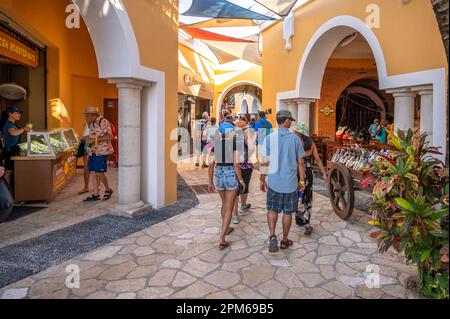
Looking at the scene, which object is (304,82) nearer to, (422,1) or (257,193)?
(257,193)

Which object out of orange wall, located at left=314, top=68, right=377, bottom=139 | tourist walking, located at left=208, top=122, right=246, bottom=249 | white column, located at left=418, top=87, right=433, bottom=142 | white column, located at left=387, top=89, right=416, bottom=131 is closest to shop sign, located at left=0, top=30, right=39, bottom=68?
tourist walking, located at left=208, top=122, right=246, bottom=249

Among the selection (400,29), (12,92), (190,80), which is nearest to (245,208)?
(400,29)

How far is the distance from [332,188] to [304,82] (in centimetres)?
377

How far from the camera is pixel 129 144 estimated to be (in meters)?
5.12

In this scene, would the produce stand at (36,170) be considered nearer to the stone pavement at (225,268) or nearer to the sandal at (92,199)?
the sandal at (92,199)

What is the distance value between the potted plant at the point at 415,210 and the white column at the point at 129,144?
3476 mm

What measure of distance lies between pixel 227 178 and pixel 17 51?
5109 mm

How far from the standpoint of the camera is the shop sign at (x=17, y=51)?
568cm

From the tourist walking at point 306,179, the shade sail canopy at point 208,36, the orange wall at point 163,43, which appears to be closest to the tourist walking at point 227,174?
the tourist walking at point 306,179

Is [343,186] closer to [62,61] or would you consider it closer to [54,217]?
[54,217]

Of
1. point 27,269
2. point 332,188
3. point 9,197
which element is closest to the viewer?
point 27,269

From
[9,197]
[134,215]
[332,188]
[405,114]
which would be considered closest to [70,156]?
[134,215]

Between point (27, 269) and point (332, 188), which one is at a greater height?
point (332, 188)

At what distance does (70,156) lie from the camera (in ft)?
24.8
